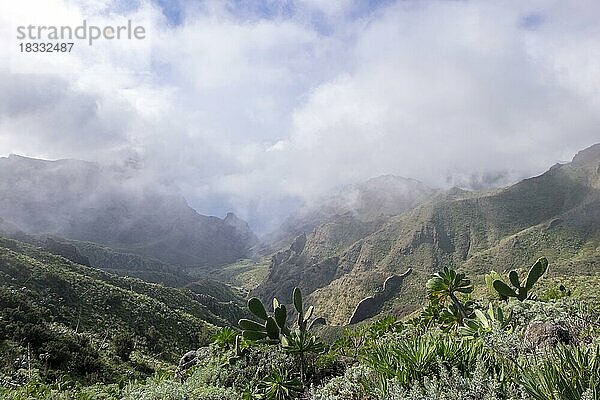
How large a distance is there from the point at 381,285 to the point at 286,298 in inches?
1743

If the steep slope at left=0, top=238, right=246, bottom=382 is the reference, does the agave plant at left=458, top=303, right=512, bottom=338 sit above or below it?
above

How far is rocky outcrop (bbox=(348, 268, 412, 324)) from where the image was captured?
224ft

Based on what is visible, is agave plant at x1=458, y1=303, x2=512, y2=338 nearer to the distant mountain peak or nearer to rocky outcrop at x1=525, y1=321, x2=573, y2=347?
rocky outcrop at x1=525, y1=321, x2=573, y2=347

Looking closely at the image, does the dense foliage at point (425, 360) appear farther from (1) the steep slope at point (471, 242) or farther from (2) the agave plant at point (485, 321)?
(1) the steep slope at point (471, 242)

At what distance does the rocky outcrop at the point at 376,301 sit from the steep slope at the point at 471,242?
163 cm

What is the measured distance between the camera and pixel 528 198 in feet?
349

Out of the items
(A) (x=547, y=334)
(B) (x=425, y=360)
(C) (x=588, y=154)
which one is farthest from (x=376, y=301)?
(C) (x=588, y=154)

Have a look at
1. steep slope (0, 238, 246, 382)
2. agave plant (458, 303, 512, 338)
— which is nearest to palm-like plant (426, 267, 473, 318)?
agave plant (458, 303, 512, 338)

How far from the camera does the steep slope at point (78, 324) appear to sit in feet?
64.8

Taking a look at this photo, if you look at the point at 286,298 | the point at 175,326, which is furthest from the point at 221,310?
the point at 286,298

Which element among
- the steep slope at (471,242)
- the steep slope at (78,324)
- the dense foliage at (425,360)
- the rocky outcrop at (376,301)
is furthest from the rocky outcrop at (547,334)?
the rocky outcrop at (376,301)

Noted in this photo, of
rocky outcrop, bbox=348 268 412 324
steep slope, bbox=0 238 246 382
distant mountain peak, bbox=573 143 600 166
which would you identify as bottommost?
rocky outcrop, bbox=348 268 412 324

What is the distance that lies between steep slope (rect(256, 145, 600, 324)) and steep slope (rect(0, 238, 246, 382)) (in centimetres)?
3974

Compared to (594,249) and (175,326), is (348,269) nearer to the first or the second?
(594,249)
